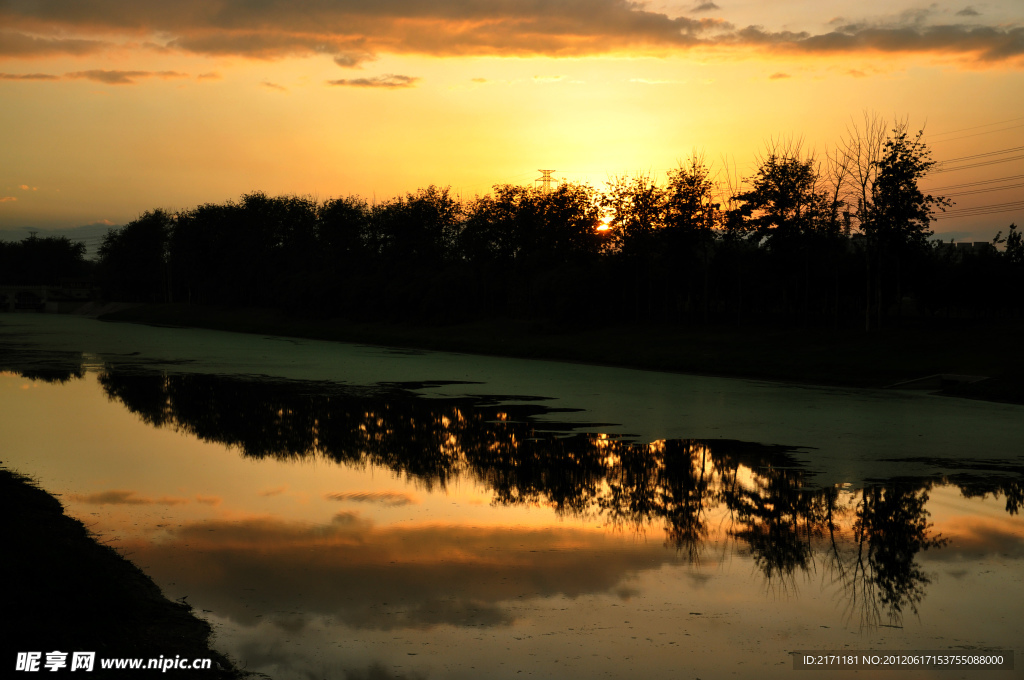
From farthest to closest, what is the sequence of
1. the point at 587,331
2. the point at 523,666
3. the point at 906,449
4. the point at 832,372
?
the point at 587,331 → the point at 832,372 → the point at 906,449 → the point at 523,666

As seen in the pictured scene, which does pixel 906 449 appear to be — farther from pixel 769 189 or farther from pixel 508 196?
pixel 508 196

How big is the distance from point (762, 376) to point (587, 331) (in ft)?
86.2

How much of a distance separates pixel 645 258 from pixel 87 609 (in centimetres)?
5533

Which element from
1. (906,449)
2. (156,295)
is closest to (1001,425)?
(906,449)

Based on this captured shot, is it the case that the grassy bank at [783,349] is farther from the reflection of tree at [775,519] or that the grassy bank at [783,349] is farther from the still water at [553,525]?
the reflection of tree at [775,519]

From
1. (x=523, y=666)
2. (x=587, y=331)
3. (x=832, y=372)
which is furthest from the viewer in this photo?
(x=587, y=331)

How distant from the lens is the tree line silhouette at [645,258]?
5094 cm

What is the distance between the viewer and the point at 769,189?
169ft

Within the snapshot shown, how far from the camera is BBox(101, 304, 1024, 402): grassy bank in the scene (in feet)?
94.8

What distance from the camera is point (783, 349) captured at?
128 ft

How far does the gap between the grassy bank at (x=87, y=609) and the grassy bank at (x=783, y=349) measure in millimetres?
21904

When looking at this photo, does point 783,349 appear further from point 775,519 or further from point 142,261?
point 142,261

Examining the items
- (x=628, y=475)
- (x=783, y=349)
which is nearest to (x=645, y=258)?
(x=783, y=349)

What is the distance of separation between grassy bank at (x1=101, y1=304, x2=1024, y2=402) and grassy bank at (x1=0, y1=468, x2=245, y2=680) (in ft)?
71.9
